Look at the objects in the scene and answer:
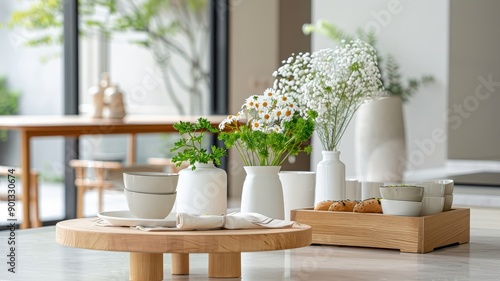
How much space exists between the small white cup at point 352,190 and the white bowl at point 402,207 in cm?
31

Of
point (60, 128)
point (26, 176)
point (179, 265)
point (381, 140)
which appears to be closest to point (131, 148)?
point (60, 128)

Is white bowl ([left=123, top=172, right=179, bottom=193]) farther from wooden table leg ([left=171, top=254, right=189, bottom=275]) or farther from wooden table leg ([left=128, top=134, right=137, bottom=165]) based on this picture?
wooden table leg ([left=128, top=134, right=137, bottom=165])

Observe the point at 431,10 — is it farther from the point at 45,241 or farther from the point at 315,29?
the point at 45,241

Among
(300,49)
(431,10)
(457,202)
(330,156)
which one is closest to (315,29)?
(431,10)

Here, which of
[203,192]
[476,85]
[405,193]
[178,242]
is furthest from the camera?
[476,85]

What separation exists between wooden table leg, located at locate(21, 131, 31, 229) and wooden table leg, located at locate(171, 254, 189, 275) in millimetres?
3124

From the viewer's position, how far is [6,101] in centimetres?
593

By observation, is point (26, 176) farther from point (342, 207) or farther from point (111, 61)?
point (342, 207)

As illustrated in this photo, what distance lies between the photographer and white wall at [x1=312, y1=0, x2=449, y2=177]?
15.4ft

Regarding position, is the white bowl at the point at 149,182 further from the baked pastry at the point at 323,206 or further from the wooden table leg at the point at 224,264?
the baked pastry at the point at 323,206

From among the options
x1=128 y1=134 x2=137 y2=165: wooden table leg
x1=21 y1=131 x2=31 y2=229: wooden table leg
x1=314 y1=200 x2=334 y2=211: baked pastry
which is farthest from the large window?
x1=314 y1=200 x2=334 y2=211: baked pastry

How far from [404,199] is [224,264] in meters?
0.49

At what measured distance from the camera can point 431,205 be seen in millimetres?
1977

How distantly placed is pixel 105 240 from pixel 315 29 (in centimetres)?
385
